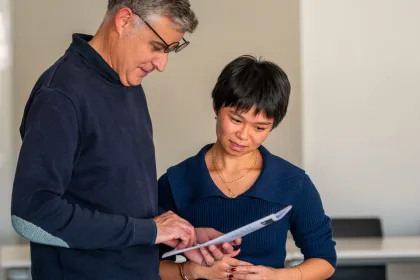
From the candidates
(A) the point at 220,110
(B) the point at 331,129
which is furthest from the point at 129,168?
(B) the point at 331,129

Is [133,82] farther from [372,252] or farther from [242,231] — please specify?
[372,252]

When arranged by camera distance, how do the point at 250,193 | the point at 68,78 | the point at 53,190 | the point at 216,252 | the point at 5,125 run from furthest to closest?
the point at 5,125, the point at 250,193, the point at 216,252, the point at 68,78, the point at 53,190

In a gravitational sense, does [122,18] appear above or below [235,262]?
above

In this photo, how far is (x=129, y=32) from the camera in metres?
1.78

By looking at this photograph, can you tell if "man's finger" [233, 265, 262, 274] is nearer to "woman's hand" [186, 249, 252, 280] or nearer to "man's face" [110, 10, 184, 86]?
"woman's hand" [186, 249, 252, 280]

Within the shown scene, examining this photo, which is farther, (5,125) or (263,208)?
(5,125)

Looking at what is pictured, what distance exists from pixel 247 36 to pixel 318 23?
20.6 inches

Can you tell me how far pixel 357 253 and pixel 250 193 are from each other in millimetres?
1840

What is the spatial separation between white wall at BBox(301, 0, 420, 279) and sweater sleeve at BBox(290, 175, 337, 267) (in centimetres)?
265

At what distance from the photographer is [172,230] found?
178 centimetres

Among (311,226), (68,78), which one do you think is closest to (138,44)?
(68,78)

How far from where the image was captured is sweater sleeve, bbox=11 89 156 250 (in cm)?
159

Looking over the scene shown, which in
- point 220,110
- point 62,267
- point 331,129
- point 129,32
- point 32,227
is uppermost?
point 129,32

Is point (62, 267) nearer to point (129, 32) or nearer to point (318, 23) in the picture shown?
point (129, 32)
